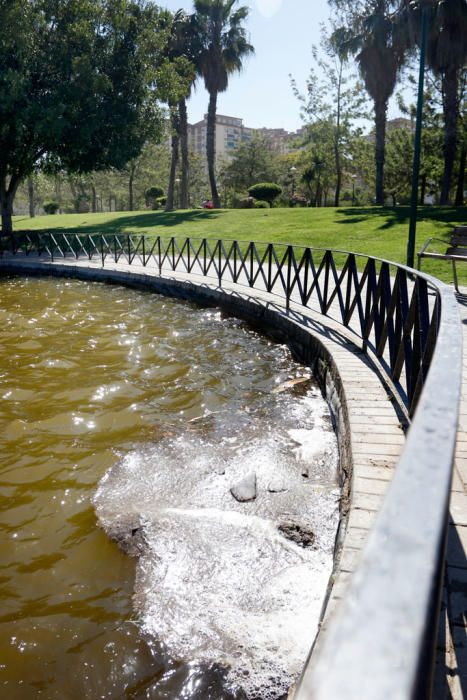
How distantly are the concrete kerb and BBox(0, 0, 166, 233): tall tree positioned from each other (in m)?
12.1

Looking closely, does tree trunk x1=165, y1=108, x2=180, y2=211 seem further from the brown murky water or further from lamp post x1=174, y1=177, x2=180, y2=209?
the brown murky water

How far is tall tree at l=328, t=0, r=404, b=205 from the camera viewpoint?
24.7 meters

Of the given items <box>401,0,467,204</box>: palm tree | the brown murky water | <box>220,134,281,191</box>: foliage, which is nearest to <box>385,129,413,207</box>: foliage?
<box>220,134,281,191</box>: foliage

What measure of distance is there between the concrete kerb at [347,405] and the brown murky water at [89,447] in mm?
389

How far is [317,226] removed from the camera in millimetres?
21250

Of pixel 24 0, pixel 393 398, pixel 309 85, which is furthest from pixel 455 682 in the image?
pixel 309 85

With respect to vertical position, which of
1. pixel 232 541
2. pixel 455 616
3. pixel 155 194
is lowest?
pixel 232 541

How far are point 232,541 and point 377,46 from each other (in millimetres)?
27771

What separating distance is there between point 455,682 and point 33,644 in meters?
1.92

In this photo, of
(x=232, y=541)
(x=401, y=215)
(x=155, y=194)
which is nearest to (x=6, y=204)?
(x=401, y=215)

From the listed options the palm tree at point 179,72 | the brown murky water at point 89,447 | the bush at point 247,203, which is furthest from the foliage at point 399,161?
the brown murky water at point 89,447

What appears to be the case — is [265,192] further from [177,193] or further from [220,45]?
[177,193]

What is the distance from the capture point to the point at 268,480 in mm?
3773

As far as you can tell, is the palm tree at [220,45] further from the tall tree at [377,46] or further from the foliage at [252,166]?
the foliage at [252,166]
